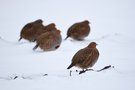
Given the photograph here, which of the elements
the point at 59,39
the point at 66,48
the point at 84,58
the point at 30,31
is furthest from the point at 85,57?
the point at 30,31

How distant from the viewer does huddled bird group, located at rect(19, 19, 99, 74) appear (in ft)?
21.8

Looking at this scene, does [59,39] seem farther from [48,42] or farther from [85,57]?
[85,57]

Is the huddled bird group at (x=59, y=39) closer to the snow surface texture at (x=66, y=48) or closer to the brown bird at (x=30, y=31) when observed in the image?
the brown bird at (x=30, y=31)

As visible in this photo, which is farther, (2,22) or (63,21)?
Result: (63,21)

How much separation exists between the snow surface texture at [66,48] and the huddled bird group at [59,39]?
220mm

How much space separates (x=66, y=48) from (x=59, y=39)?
41cm

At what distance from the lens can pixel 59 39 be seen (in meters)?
9.83

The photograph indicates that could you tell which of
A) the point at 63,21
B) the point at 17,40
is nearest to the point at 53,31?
the point at 17,40

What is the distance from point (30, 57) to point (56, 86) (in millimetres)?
3117

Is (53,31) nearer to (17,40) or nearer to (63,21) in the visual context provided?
(17,40)

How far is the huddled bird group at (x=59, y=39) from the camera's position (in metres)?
6.65

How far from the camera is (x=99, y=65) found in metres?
7.64

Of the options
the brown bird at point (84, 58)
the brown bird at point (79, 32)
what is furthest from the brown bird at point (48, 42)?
the brown bird at point (84, 58)

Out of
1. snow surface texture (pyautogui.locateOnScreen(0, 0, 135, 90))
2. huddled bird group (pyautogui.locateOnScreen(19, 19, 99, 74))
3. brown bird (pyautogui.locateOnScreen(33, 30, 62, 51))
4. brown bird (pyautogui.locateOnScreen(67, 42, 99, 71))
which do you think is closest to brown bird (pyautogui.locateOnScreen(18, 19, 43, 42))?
huddled bird group (pyautogui.locateOnScreen(19, 19, 99, 74))
